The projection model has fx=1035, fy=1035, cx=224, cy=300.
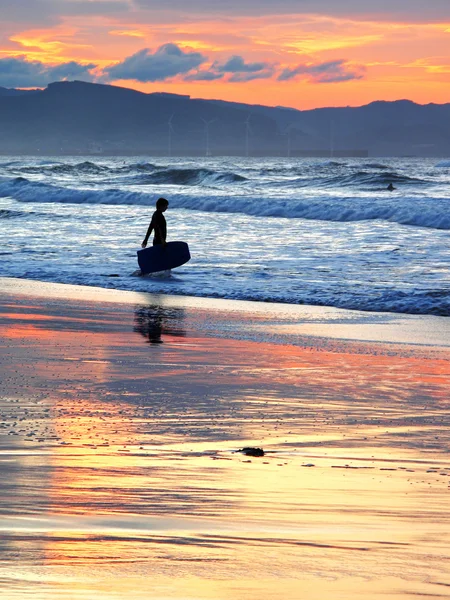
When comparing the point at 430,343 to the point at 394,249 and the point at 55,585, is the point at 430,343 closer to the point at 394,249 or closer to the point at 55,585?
the point at 55,585

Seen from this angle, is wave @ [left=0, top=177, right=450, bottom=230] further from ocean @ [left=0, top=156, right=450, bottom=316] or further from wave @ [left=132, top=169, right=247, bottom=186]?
wave @ [left=132, top=169, right=247, bottom=186]

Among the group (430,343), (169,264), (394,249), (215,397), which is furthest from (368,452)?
(394,249)

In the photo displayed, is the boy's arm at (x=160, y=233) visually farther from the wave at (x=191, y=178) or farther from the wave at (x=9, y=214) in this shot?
the wave at (x=191, y=178)

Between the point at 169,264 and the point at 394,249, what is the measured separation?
23.6ft

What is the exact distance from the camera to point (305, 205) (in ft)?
144

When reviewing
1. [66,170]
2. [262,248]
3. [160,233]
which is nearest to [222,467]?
[160,233]

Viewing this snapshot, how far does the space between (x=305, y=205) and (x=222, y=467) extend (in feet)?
126

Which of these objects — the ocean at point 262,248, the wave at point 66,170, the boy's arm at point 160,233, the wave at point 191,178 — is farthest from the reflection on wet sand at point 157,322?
the wave at point 66,170

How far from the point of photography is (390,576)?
4.08 metres

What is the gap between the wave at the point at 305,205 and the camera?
38375 mm

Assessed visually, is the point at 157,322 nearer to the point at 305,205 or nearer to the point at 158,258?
the point at 158,258

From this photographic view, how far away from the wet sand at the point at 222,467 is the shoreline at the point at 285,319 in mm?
Answer: 283

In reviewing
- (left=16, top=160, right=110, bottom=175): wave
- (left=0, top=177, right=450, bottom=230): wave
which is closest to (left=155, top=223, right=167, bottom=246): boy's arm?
(left=0, top=177, right=450, bottom=230): wave

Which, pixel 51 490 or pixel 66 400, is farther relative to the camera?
pixel 66 400
